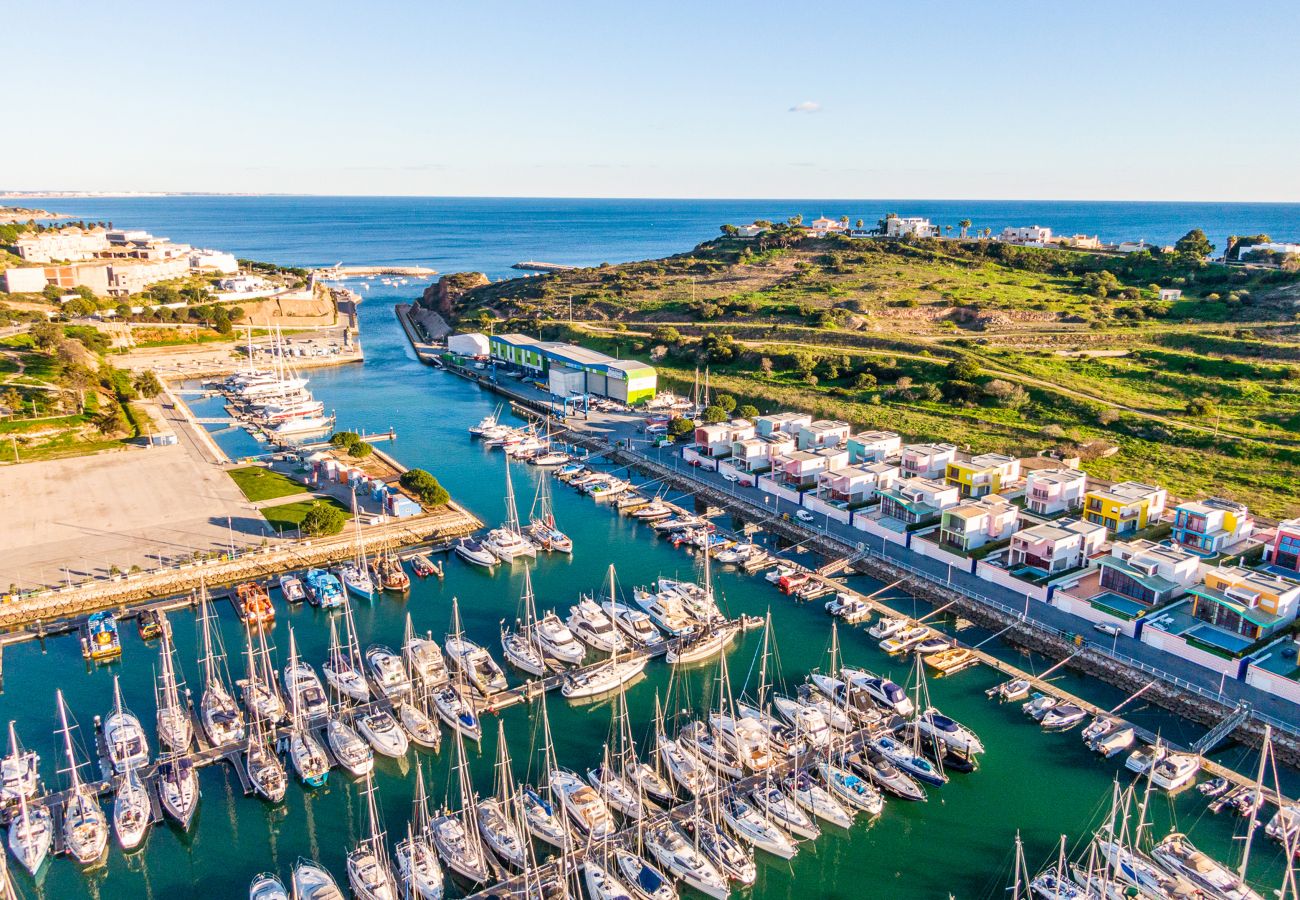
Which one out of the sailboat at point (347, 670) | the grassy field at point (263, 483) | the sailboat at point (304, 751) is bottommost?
the sailboat at point (304, 751)

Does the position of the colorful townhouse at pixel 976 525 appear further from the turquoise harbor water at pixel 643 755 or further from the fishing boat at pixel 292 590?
the fishing boat at pixel 292 590

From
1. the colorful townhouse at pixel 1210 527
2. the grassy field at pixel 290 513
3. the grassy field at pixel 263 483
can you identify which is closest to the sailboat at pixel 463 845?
the grassy field at pixel 290 513

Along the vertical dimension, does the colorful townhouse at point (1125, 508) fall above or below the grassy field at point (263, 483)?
above

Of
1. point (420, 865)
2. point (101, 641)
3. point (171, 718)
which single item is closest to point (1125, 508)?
point (420, 865)

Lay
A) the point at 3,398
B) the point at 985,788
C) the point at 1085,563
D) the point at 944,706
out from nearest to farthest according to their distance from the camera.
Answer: the point at 985,788 → the point at 944,706 → the point at 1085,563 → the point at 3,398

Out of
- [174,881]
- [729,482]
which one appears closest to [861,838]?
[174,881]

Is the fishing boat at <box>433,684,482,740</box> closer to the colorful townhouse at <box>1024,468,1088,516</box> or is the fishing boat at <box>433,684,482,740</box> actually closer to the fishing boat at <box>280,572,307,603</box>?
the fishing boat at <box>280,572,307,603</box>

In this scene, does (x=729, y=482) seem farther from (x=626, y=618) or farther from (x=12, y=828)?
(x=12, y=828)

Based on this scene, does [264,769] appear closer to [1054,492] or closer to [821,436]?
[821,436]
